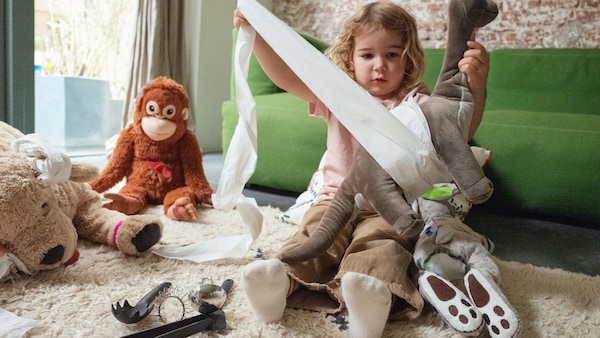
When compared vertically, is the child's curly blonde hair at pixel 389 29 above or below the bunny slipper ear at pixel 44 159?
above

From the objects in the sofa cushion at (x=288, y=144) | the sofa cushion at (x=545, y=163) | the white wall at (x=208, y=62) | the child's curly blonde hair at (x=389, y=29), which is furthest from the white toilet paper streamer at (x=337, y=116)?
the white wall at (x=208, y=62)

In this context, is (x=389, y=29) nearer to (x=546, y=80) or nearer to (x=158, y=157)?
(x=158, y=157)

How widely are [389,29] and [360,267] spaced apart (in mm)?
546

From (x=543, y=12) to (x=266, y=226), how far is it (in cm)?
209

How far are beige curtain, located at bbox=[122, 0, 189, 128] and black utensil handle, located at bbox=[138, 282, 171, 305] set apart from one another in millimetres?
1956

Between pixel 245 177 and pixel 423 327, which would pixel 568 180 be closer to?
pixel 423 327

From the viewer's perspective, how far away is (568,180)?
1663mm

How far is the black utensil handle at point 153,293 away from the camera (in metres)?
0.82

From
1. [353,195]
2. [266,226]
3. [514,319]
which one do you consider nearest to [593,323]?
[514,319]

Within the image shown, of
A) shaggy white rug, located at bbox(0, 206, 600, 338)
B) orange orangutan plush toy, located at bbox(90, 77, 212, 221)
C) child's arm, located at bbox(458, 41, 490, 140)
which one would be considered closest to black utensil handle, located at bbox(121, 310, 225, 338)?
shaggy white rug, located at bbox(0, 206, 600, 338)

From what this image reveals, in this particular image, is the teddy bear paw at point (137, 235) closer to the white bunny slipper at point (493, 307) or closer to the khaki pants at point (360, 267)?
the khaki pants at point (360, 267)

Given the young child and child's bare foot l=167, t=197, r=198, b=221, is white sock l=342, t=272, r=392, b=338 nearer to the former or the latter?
the young child

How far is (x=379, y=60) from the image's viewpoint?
1094mm

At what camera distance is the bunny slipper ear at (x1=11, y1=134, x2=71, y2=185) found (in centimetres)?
98
